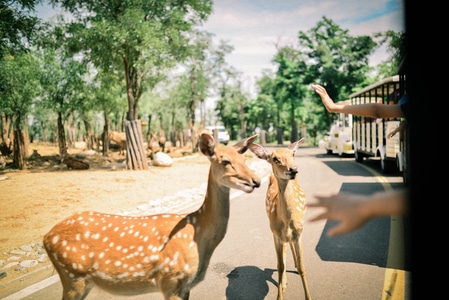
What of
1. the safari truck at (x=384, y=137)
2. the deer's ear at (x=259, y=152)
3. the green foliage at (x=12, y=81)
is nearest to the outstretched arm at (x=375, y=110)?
the deer's ear at (x=259, y=152)

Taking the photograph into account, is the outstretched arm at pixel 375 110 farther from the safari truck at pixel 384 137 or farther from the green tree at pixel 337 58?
the green tree at pixel 337 58

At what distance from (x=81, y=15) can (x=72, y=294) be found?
14829 millimetres

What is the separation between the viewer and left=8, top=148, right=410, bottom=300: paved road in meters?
4.01

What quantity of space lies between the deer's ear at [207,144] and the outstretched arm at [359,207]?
1611 millimetres

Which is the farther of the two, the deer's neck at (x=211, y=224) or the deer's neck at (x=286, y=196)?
the deer's neck at (x=286, y=196)

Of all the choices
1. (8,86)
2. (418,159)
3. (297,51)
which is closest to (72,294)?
(418,159)

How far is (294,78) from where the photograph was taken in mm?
35844

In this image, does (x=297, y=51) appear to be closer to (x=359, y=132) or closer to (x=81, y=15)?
(x=359, y=132)

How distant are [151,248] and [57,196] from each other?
6153mm

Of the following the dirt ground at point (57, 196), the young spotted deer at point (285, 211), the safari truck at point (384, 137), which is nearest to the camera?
the young spotted deer at point (285, 211)

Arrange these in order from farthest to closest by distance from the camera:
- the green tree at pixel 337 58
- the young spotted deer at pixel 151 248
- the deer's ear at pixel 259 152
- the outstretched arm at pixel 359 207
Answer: the green tree at pixel 337 58, the deer's ear at pixel 259 152, the young spotted deer at pixel 151 248, the outstretched arm at pixel 359 207

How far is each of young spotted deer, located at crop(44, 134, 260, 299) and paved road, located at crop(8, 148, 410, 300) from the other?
1.62 feet

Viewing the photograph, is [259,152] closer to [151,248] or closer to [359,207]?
[151,248]

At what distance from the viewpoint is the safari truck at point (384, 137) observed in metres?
10.9
